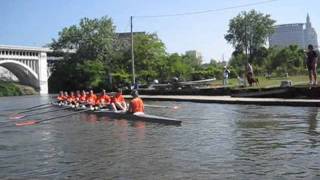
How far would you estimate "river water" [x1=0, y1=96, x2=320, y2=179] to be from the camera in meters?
13.7

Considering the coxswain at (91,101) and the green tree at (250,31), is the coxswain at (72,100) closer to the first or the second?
the coxswain at (91,101)

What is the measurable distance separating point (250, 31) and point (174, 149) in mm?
111593

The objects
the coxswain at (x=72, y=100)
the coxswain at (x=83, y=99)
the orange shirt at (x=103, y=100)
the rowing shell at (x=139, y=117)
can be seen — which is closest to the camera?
the rowing shell at (x=139, y=117)

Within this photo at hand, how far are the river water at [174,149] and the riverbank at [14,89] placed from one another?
105 meters

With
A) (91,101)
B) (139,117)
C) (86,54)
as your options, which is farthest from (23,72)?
(139,117)

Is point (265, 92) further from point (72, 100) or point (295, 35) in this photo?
point (295, 35)

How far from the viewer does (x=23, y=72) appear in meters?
142

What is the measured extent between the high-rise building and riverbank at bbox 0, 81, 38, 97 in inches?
2383

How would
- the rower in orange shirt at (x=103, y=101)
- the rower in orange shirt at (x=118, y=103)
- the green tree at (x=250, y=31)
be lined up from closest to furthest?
1. the rower in orange shirt at (x=118, y=103)
2. the rower in orange shirt at (x=103, y=101)
3. the green tree at (x=250, y=31)

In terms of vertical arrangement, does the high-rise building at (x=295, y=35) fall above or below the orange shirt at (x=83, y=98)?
above

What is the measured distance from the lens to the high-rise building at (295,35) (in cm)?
13048

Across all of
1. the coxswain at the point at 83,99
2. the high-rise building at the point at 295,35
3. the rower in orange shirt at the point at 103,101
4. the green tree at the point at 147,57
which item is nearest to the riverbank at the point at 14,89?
the green tree at the point at 147,57

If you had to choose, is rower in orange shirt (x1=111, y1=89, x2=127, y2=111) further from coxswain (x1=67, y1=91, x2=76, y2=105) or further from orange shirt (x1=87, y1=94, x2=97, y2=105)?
coxswain (x1=67, y1=91, x2=76, y2=105)

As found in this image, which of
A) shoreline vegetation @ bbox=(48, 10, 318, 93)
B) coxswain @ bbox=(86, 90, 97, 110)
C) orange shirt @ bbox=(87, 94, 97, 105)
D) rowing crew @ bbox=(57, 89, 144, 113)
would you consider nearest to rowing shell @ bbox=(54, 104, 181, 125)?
rowing crew @ bbox=(57, 89, 144, 113)
